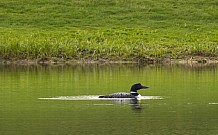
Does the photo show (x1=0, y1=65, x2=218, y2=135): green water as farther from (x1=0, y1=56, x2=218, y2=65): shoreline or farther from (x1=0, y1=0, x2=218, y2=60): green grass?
(x1=0, y1=0, x2=218, y2=60): green grass

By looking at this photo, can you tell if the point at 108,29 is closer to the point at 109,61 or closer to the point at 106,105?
the point at 109,61

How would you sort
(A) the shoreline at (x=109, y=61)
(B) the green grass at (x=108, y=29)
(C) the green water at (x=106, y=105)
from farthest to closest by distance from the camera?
(B) the green grass at (x=108, y=29)
(A) the shoreline at (x=109, y=61)
(C) the green water at (x=106, y=105)

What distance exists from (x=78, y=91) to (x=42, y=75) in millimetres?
8619

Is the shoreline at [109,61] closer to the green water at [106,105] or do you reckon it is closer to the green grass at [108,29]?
the green grass at [108,29]

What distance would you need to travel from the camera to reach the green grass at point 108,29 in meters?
53.9

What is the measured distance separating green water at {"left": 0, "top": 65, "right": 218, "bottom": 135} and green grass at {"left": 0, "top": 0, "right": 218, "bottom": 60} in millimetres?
10531

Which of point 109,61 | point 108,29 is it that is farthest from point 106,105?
point 108,29

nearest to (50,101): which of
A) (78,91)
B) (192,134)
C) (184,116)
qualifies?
(78,91)

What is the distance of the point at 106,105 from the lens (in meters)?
27.9

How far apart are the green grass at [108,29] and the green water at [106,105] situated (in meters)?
10.5

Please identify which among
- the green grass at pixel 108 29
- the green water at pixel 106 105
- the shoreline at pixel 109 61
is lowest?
the shoreline at pixel 109 61

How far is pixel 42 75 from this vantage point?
134 ft

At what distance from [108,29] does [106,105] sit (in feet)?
118

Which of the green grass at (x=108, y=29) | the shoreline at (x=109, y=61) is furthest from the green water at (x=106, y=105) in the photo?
the green grass at (x=108, y=29)
